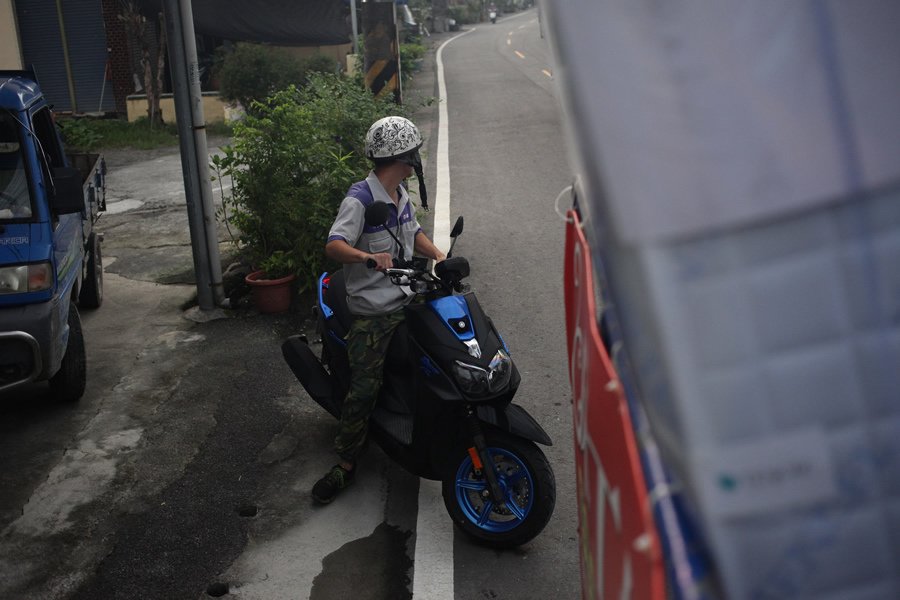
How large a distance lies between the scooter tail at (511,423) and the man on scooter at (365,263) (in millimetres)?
716

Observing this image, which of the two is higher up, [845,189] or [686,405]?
[845,189]

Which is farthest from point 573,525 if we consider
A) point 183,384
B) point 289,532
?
point 183,384

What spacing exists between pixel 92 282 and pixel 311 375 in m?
3.44

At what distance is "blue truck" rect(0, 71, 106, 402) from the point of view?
5395 mm

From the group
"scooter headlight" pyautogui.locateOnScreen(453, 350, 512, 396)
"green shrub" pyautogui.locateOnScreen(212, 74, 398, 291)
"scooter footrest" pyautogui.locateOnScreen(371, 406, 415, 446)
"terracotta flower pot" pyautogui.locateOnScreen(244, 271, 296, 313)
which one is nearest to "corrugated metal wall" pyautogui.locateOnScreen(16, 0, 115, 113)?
"green shrub" pyautogui.locateOnScreen(212, 74, 398, 291)

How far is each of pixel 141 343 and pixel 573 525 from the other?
4.00 m

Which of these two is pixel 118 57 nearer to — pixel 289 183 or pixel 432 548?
pixel 289 183

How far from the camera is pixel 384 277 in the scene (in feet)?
15.5

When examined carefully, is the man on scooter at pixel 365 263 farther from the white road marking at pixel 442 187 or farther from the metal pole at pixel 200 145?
the white road marking at pixel 442 187

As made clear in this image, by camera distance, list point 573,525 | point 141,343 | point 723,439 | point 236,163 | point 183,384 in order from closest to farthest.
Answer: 1. point 723,439
2. point 573,525
3. point 183,384
4. point 141,343
5. point 236,163

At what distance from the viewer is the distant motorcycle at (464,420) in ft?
13.8

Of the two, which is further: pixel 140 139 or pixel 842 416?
pixel 140 139

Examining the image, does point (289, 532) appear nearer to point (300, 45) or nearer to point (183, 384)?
point (183, 384)

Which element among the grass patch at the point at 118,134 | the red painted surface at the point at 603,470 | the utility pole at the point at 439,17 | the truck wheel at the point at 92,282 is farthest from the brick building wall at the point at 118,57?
the utility pole at the point at 439,17
